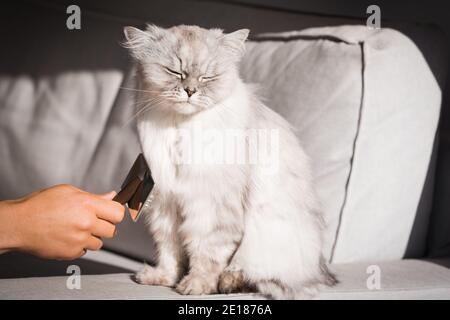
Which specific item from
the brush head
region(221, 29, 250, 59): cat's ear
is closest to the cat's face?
region(221, 29, 250, 59): cat's ear

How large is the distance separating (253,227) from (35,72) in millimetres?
1520

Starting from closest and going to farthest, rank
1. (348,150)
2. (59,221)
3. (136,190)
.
→ (59,221)
(136,190)
(348,150)

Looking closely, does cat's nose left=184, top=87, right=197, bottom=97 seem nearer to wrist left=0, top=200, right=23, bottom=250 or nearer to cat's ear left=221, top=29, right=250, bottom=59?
cat's ear left=221, top=29, right=250, bottom=59

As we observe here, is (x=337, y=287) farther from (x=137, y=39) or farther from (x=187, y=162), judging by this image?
(x=137, y=39)

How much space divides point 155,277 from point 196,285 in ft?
0.47

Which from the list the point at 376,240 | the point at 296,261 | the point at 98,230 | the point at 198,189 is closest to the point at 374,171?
the point at 376,240

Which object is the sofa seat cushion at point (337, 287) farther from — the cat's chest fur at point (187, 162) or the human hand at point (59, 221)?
the cat's chest fur at point (187, 162)

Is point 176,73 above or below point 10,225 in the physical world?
above

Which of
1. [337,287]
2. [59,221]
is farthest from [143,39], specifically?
[337,287]

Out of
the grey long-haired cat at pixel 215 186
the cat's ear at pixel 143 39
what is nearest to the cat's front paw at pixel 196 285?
the grey long-haired cat at pixel 215 186

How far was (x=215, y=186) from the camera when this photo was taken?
51.7 inches

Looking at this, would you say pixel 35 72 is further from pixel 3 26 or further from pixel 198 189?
pixel 198 189

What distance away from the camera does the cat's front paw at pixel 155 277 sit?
4.54 feet

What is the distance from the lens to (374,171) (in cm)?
163
